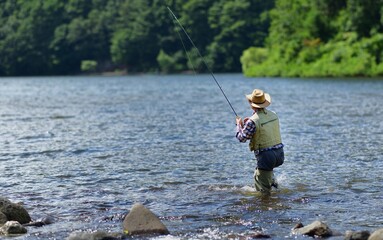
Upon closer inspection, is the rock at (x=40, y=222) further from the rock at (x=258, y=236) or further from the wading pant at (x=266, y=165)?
the wading pant at (x=266, y=165)

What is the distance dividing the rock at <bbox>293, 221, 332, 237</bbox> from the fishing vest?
3224 mm

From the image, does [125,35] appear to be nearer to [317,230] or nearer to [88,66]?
[88,66]

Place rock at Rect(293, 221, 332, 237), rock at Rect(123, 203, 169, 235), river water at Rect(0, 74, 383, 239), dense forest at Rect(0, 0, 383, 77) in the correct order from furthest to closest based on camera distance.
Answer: dense forest at Rect(0, 0, 383, 77) → river water at Rect(0, 74, 383, 239) → rock at Rect(123, 203, 169, 235) → rock at Rect(293, 221, 332, 237)

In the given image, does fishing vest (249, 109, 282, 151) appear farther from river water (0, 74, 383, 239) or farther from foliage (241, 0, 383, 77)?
foliage (241, 0, 383, 77)

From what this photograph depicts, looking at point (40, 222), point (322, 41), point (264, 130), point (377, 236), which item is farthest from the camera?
point (322, 41)

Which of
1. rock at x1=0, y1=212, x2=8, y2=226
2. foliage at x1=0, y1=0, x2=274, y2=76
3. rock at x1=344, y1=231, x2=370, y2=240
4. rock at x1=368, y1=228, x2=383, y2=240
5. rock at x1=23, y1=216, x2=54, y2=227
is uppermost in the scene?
rock at x1=368, y1=228, x2=383, y2=240

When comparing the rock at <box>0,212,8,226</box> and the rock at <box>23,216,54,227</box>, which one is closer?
the rock at <box>0,212,8,226</box>

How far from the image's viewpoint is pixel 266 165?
580 inches

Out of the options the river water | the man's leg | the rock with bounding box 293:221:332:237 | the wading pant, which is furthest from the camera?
the man's leg

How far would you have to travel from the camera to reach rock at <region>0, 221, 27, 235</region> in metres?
12.0

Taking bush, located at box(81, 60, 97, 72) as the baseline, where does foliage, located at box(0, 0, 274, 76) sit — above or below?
above

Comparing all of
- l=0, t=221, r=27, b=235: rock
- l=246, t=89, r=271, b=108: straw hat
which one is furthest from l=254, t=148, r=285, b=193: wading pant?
l=0, t=221, r=27, b=235: rock

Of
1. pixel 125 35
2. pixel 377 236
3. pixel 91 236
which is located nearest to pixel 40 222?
pixel 91 236

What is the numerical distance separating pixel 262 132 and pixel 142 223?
12.2ft
